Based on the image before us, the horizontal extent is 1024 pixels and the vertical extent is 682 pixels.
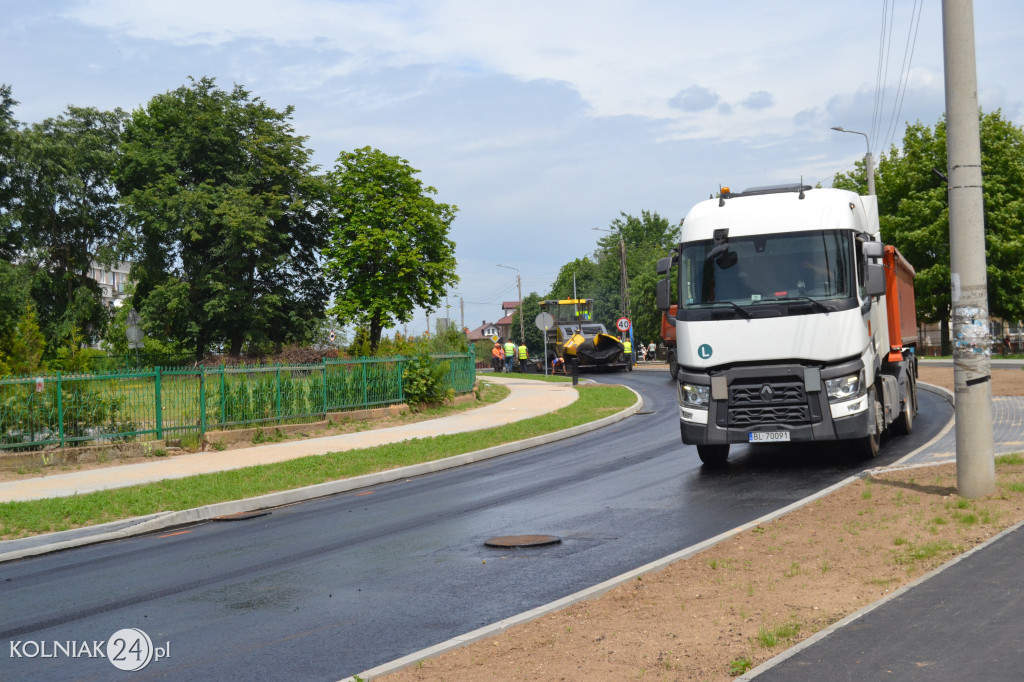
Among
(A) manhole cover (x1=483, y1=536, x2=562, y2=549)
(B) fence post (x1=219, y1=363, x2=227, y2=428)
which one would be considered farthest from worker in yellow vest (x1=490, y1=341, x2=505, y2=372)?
(A) manhole cover (x1=483, y1=536, x2=562, y2=549)

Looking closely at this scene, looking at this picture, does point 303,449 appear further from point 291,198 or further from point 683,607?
point 291,198

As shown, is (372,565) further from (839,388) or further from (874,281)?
(874,281)

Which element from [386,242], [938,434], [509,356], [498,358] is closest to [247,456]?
[938,434]

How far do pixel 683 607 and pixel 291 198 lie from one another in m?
46.7

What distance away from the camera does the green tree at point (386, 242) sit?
4616 centimetres

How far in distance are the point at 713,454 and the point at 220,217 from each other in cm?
3792

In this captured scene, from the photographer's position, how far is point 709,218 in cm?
1220

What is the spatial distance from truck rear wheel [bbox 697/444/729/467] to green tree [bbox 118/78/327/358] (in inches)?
1419

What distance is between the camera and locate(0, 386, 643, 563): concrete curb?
32.7ft

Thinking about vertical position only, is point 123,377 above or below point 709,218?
below

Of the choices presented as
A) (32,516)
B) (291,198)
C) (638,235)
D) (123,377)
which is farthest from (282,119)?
(638,235)

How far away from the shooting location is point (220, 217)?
46094mm

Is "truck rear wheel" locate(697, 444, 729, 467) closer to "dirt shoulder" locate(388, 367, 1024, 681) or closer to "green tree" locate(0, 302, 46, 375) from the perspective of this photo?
"dirt shoulder" locate(388, 367, 1024, 681)

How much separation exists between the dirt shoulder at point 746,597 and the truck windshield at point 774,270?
3194 millimetres
